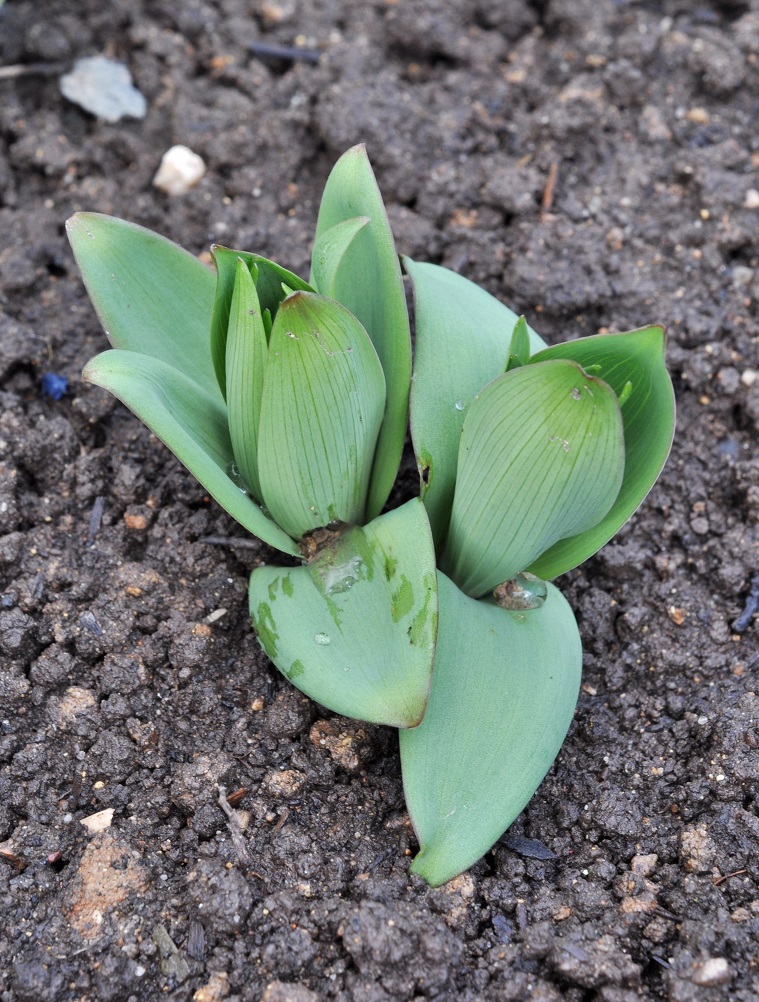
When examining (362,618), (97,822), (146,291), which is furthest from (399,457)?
(97,822)

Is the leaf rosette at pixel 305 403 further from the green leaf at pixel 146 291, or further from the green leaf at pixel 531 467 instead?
the green leaf at pixel 531 467

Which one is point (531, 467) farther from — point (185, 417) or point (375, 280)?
point (185, 417)

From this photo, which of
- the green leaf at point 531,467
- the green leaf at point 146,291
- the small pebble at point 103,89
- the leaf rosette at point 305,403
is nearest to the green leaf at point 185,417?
the leaf rosette at point 305,403

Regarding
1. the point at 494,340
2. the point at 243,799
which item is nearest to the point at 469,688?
the point at 243,799

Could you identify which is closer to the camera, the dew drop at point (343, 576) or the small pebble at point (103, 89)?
the dew drop at point (343, 576)

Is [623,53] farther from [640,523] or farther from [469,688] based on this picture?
[469,688]

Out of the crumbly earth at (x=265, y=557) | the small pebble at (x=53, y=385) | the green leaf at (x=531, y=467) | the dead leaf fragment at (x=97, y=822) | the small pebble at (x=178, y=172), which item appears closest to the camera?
the green leaf at (x=531, y=467)
